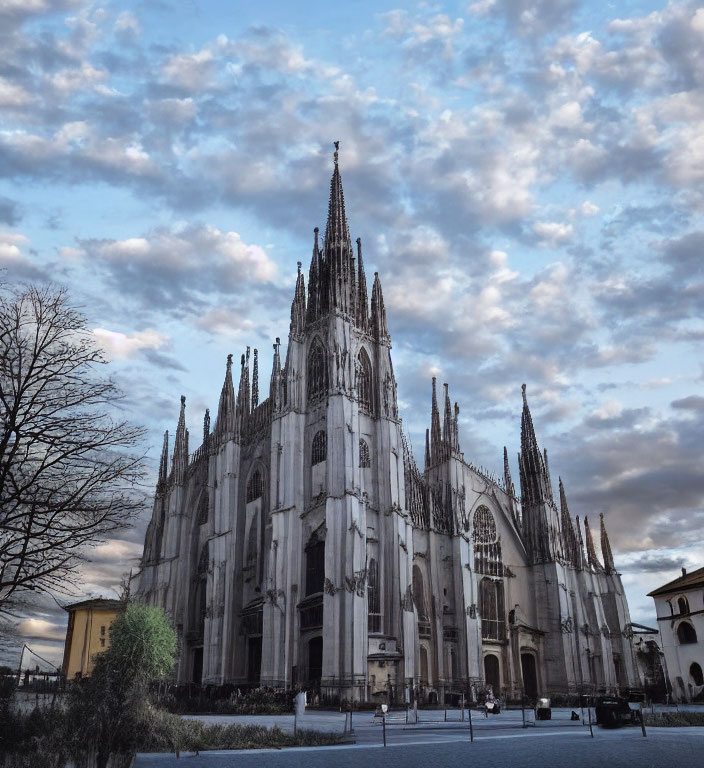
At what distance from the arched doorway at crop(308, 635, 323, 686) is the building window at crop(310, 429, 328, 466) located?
11.9 m

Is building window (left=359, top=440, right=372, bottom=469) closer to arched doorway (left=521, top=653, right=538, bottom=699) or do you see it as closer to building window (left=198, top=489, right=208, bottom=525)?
building window (left=198, top=489, right=208, bottom=525)

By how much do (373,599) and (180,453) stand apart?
30.6 meters

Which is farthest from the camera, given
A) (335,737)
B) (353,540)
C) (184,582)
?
(184,582)

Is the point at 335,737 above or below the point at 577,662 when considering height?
below

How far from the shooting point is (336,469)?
47.0m

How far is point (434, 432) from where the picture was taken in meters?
60.0

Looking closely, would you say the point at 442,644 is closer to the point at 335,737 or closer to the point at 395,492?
the point at 395,492

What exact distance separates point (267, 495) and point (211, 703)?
17825mm

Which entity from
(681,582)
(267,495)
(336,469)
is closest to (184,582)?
(267,495)

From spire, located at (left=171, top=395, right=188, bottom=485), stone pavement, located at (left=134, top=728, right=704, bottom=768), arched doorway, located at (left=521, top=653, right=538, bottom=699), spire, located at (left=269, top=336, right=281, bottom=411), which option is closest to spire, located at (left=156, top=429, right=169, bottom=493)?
spire, located at (left=171, top=395, right=188, bottom=485)

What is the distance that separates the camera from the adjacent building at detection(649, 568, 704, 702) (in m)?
43.8

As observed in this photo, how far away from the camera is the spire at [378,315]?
5622cm

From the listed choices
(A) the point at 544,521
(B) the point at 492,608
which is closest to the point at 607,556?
(A) the point at 544,521

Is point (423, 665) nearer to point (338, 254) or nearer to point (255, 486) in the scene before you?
point (255, 486)
